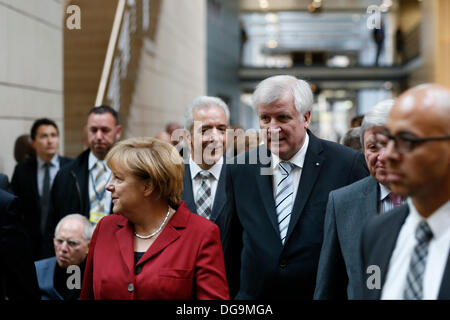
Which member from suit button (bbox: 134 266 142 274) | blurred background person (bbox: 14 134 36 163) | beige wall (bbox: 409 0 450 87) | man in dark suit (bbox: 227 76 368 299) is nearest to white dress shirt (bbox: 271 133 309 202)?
man in dark suit (bbox: 227 76 368 299)

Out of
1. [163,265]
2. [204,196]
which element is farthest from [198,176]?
[163,265]

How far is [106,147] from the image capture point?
507cm

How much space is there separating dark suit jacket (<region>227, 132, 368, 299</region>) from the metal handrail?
792 cm

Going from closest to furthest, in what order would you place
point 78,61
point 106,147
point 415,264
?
1. point 415,264
2. point 106,147
3. point 78,61

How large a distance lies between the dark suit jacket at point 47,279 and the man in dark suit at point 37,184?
1.25 metres

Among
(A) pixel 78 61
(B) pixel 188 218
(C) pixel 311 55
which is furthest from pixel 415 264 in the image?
(C) pixel 311 55

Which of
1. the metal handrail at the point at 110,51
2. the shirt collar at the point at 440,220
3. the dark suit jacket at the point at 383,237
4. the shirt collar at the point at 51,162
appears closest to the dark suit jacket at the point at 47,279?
the shirt collar at the point at 51,162

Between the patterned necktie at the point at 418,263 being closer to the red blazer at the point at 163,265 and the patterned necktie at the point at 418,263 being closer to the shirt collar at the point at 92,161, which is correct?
the red blazer at the point at 163,265

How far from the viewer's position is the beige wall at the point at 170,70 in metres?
12.9

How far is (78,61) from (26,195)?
5.53 m

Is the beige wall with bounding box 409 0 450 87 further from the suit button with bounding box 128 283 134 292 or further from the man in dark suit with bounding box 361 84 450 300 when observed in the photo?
the man in dark suit with bounding box 361 84 450 300

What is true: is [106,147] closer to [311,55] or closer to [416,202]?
[416,202]
